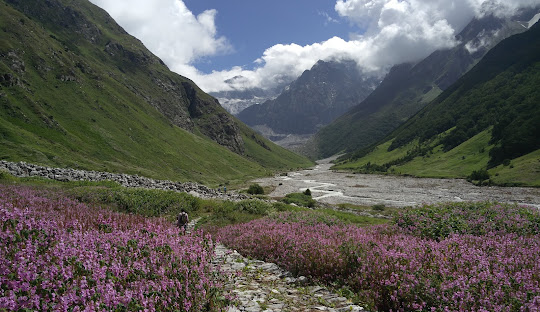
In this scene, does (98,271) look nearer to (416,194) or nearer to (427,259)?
(427,259)

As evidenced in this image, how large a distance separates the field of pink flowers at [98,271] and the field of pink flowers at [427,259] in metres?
3.86

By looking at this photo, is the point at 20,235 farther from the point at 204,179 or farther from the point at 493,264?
the point at 204,179

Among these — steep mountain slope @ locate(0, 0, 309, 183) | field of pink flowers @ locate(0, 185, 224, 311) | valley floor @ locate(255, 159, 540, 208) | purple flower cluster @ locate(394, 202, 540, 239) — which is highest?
steep mountain slope @ locate(0, 0, 309, 183)

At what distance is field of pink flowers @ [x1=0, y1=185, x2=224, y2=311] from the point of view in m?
4.55

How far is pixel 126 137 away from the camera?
10625 centimetres

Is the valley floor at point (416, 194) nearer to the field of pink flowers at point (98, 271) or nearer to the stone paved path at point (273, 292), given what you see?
the stone paved path at point (273, 292)

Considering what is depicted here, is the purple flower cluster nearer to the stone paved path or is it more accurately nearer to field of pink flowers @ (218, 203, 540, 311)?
field of pink flowers @ (218, 203, 540, 311)

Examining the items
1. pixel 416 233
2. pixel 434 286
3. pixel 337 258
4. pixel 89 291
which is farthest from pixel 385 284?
pixel 416 233

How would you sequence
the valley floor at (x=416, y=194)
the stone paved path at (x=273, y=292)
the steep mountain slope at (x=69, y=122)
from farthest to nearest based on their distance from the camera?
the steep mountain slope at (x=69, y=122), the valley floor at (x=416, y=194), the stone paved path at (x=273, y=292)

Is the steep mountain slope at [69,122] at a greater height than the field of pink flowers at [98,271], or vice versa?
the steep mountain slope at [69,122]

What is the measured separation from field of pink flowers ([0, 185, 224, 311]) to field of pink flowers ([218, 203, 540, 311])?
12.7 ft

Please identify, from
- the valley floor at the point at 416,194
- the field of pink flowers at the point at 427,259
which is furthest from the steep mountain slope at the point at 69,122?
the field of pink flowers at the point at 427,259

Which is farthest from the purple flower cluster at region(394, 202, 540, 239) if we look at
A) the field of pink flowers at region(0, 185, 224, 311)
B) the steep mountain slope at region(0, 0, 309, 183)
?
the steep mountain slope at region(0, 0, 309, 183)

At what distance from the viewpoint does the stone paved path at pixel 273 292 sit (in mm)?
7367
